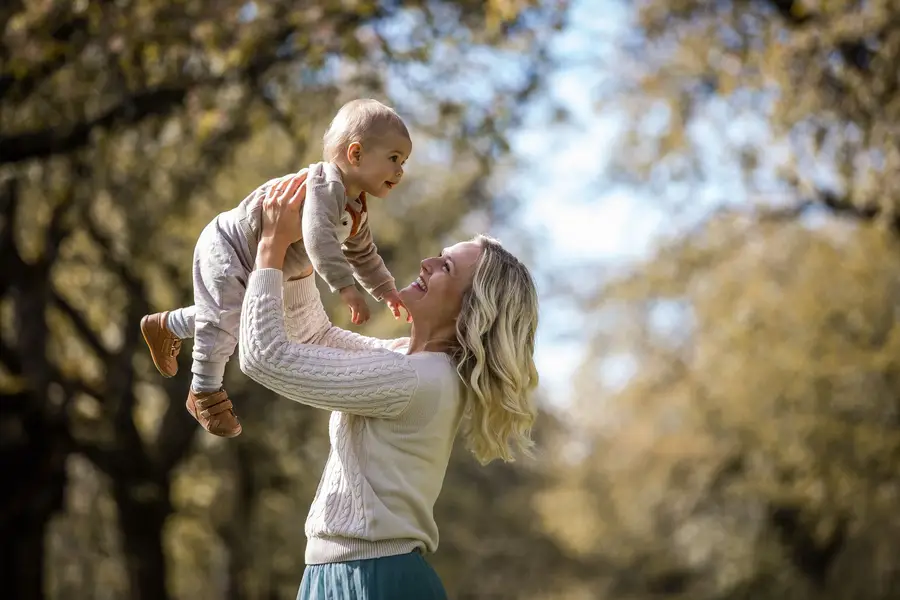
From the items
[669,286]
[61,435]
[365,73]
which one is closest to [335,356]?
[365,73]

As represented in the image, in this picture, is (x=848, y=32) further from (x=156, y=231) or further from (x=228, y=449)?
(x=228, y=449)

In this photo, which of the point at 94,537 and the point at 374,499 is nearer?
the point at 374,499

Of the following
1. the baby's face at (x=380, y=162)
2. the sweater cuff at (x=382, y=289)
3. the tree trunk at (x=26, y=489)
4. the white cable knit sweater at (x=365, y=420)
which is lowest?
the tree trunk at (x=26, y=489)

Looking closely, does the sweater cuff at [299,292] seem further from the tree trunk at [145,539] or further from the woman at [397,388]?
the tree trunk at [145,539]

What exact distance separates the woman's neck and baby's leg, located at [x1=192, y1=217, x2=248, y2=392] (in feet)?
1.51

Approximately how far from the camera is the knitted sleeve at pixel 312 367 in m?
3.23

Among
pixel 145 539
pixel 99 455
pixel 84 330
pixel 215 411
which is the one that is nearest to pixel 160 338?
pixel 215 411

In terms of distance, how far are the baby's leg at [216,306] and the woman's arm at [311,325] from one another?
151mm

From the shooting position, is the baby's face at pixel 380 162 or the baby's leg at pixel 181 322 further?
the baby's leg at pixel 181 322

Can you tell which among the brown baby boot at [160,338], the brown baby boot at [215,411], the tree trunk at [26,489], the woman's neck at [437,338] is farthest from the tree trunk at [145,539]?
the woman's neck at [437,338]

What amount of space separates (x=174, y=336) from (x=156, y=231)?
36.1 ft

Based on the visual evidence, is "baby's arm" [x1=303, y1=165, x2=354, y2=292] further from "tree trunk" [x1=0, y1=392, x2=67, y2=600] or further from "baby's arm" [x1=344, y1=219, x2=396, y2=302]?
"tree trunk" [x1=0, y1=392, x2=67, y2=600]

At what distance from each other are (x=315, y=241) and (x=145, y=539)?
45.9 feet

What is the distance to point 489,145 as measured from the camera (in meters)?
11.0
